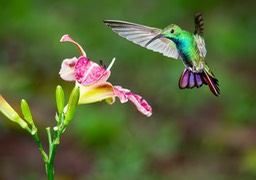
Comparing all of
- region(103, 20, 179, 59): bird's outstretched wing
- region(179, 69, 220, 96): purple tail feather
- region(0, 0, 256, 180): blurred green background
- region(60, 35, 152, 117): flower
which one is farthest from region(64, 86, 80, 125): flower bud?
region(0, 0, 256, 180): blurred green background

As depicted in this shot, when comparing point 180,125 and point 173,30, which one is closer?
point 173,30

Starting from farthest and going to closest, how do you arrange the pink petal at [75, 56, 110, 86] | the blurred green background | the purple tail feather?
the blurred green background, the pink petal at [75, 56, 110, 86], the purple tail feather

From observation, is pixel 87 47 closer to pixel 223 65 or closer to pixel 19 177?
pixel 223 65

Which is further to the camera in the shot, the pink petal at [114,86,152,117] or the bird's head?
the pink petal at [114,86,152,117]

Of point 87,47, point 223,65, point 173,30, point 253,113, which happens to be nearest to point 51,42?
point 87,47

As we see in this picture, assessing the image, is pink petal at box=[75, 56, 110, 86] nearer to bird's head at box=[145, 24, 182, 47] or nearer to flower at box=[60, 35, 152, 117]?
flower at box=[60, 35, 152, 117]

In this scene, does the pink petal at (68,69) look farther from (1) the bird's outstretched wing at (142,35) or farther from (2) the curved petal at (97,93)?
(1) the bird's outstretched wing at (142,35)
